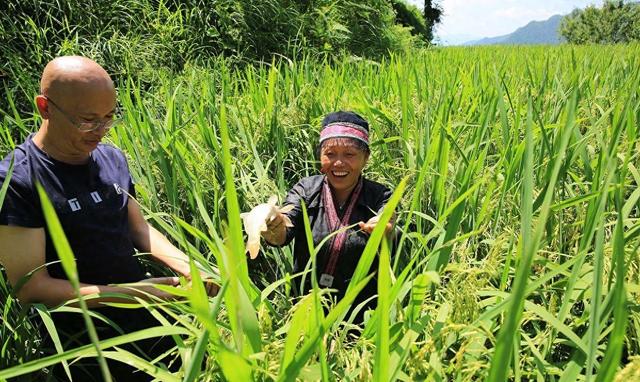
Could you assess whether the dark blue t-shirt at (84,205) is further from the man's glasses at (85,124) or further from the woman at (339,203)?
the woman at (339,203)

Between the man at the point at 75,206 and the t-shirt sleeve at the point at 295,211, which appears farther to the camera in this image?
the t-shirt sleeve at the point at 295,211

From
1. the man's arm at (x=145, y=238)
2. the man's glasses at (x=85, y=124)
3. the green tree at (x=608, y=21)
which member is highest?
the green tree at (x=608, y=21)

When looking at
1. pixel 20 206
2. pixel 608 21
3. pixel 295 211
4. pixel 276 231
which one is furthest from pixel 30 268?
pixel 608 21

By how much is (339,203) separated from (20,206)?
84cm

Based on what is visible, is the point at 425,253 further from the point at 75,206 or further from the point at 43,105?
the point at 43,105

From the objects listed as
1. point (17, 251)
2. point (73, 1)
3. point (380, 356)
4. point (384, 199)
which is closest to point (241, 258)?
point (380, 356)

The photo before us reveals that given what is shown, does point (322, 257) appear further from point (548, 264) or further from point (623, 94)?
point (623, 94)

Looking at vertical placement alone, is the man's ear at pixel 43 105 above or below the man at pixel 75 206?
above

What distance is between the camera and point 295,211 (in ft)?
4.45

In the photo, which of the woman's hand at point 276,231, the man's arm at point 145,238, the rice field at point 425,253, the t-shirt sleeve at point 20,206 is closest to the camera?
the rice field at point 425,253

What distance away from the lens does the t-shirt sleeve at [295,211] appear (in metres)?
1.33

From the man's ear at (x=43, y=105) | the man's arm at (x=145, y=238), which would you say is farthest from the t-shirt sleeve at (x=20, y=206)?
the man's arm at (x=145, y=238)

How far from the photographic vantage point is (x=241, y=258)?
28.5 inches

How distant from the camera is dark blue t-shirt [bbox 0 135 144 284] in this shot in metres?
1.02
